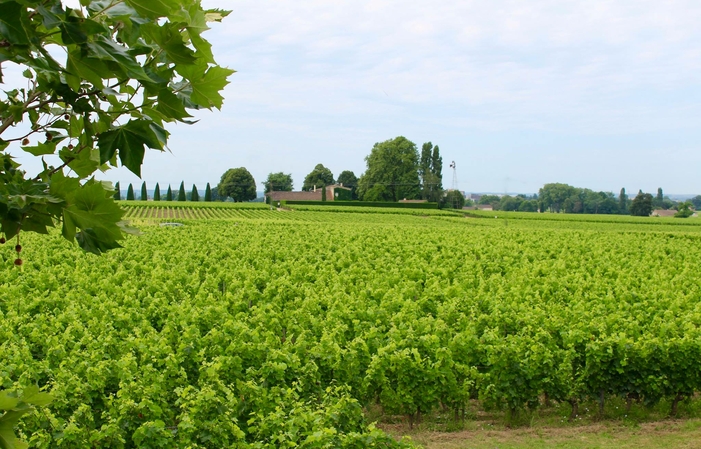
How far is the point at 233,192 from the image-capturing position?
111188mm

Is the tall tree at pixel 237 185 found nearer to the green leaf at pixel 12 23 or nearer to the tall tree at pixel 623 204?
the tall tree at pixel 623 204

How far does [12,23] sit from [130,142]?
350 mm

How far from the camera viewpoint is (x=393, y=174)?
101 m

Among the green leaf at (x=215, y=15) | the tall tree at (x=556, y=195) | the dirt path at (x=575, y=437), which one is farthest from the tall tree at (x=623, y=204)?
the green leaf at (x=215, y=15)

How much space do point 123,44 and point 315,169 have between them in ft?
423

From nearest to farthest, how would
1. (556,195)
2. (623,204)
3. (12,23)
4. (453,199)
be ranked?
(12,23) → (453,199) → (623,204) → (556,195)

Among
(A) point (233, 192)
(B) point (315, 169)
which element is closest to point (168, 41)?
(A) point (233, 192)

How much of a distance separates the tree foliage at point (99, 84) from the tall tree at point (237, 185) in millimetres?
111875

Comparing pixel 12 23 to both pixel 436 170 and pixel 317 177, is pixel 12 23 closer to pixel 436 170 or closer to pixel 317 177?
pixel 436 170

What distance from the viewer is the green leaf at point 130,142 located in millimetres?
1349

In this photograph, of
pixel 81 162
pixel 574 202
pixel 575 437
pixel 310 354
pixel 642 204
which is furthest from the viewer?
pixel 574 202

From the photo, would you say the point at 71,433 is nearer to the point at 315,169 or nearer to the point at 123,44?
the point at 123,44

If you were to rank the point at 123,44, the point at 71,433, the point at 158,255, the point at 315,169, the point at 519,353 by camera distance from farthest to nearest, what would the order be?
the point at 315,169, the point at 158,255, the point at 519,353, the point at 71,433, the point at 123,44

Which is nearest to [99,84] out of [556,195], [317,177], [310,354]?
[310,354]
